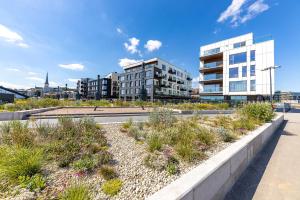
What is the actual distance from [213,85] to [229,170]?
1403 inches

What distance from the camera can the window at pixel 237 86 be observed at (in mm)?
30677

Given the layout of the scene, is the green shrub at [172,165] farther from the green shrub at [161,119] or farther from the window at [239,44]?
the window at [239,44]

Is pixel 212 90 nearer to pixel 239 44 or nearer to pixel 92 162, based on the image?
pixel 239 44

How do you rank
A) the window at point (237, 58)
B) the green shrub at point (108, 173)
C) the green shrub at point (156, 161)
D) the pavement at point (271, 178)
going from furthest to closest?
the window at point (237, 58) → the green shrub at point (156, 161) → the pavement at point (271, 178) → the green shrub at point (108, 173)

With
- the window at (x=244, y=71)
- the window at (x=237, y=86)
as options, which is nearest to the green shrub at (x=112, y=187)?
the window at (x=237, y=86)

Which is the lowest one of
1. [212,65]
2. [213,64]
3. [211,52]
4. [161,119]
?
[161,119]

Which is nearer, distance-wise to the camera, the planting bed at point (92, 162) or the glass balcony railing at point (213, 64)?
the planting bed at point (92, 162)

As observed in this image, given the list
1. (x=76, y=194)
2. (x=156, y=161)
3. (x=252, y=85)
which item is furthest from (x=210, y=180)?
(x=252, y=85)

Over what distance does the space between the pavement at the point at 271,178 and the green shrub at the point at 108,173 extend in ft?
7.68

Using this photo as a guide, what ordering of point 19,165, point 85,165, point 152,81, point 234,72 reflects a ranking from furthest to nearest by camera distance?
point 152,81, point 234,72, point 85,165, point 19,165

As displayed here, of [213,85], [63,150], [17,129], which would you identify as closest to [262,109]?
[63,150]

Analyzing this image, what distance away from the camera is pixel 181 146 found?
434cm

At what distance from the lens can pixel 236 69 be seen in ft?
104

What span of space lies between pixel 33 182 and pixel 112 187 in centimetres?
138
